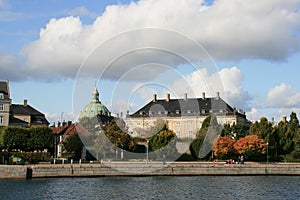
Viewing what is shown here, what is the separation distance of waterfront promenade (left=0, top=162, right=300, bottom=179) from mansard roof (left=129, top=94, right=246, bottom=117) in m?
62.7

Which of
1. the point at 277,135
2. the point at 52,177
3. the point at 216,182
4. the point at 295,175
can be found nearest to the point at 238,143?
the point at 277,135

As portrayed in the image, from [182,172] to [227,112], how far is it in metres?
67.2

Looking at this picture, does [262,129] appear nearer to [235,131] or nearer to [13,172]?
[235,131]

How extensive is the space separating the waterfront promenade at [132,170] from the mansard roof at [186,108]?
62.7 meters

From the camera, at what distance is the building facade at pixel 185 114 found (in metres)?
134

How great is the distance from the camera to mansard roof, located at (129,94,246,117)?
13588 centimetres

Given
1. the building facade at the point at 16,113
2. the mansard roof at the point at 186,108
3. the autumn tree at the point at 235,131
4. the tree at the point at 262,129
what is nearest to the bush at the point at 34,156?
the building facade at the point at 16,113

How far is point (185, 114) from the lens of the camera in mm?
137625

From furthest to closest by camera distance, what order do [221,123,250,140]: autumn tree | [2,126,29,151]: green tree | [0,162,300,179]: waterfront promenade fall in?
[221,123,250,140]: autumn tree → [2,126,29,151]: green tree → [0,162,300,179]: waterfront promenade

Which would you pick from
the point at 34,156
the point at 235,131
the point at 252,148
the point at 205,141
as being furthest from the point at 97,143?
the point at 235,131

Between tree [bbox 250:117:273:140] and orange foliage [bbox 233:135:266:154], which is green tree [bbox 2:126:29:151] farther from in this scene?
tree [bbox 250:117:273:140]

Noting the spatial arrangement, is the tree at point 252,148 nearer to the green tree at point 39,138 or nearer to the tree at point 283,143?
the tree at point 283,143

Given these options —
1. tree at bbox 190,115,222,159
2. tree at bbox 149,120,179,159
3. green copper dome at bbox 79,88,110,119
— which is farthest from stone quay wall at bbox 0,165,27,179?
green copper dome at bbox 79,88,110,119

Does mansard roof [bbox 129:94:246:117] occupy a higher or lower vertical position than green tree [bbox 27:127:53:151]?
higher
